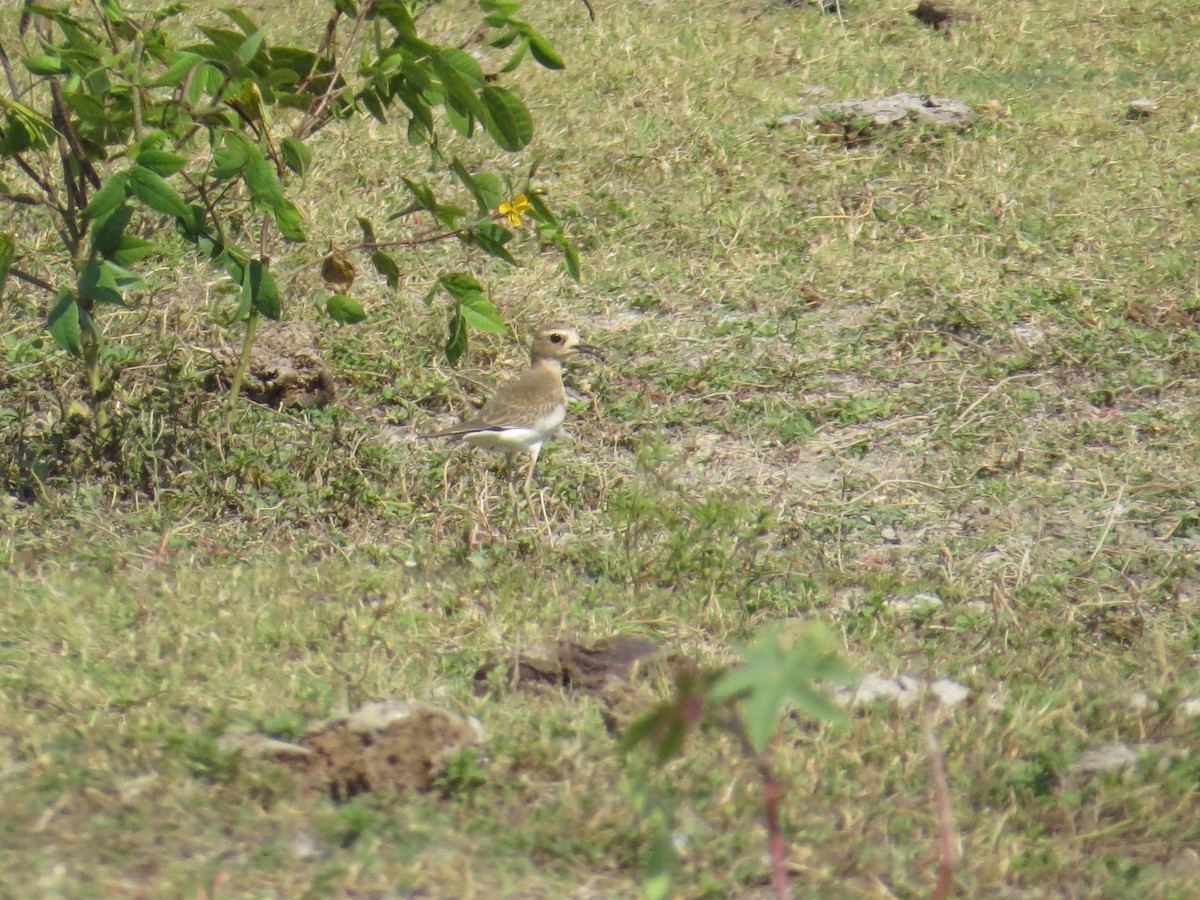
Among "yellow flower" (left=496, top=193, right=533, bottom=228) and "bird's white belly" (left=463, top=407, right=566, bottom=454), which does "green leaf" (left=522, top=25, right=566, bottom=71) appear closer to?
"yellow flower" (left=496, top=193, right=533, bottom=228)

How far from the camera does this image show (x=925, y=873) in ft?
11.2

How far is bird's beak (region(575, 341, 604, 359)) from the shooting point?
6.66 meters

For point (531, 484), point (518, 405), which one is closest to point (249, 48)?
point (518, 405)

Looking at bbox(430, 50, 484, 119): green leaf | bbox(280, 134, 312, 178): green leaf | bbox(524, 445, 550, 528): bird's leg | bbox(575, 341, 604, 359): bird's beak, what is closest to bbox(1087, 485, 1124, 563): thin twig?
bbox(524, 445, 550, 528): bird's leg

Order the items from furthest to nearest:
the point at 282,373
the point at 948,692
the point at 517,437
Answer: the point at 282,373 < the point at 517,437 < the point at 948,692

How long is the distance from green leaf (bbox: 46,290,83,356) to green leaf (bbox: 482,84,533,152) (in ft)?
4.51

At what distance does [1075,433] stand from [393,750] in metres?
3.77

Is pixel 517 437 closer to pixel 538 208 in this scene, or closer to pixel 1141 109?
pixel 538 208

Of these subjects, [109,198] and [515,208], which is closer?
[109,198]

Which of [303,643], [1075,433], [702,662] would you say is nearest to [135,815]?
[303,643]

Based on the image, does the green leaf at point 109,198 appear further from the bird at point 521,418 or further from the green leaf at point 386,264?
the bird at point 521,418

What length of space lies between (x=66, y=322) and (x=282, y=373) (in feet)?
5.06

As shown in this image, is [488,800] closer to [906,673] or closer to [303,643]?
[303,643]

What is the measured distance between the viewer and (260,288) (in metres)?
5.15
